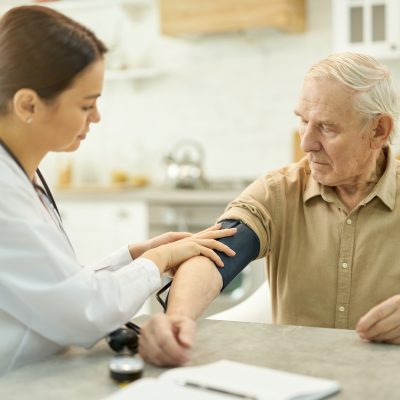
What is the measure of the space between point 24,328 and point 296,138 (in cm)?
337

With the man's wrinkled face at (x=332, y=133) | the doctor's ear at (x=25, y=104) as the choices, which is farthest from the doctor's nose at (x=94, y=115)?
the man's wrinkled face at (x=332, y=133)

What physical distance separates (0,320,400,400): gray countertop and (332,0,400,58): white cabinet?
10.2 ft

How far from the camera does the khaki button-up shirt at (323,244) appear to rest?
2.05 meters

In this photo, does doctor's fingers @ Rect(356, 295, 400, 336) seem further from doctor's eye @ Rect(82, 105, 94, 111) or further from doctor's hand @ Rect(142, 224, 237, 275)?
doctor's eye @ Rect(82, 105, 94, 111)

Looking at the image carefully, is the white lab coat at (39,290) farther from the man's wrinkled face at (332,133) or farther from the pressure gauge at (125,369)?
the man's wrinkled face at (332,133)

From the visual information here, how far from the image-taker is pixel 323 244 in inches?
82.2

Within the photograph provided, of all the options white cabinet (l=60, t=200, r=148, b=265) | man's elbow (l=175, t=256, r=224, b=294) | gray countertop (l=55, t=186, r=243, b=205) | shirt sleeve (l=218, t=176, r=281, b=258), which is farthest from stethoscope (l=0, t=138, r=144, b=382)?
white cabinet (l=60, t=200, r=148, b=265)

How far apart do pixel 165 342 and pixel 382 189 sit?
927mm

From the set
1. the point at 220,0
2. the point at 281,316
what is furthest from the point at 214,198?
the point at 281,316

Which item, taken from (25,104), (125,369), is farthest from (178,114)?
(125,369)

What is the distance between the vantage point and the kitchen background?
471cm

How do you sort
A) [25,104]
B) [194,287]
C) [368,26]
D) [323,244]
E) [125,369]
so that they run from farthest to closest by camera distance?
[368,26] < [323,244] < [194,287] < [25,104] < [125,369]

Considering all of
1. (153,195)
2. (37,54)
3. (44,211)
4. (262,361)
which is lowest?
(153,195)

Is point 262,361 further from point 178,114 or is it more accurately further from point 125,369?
point 178,114
